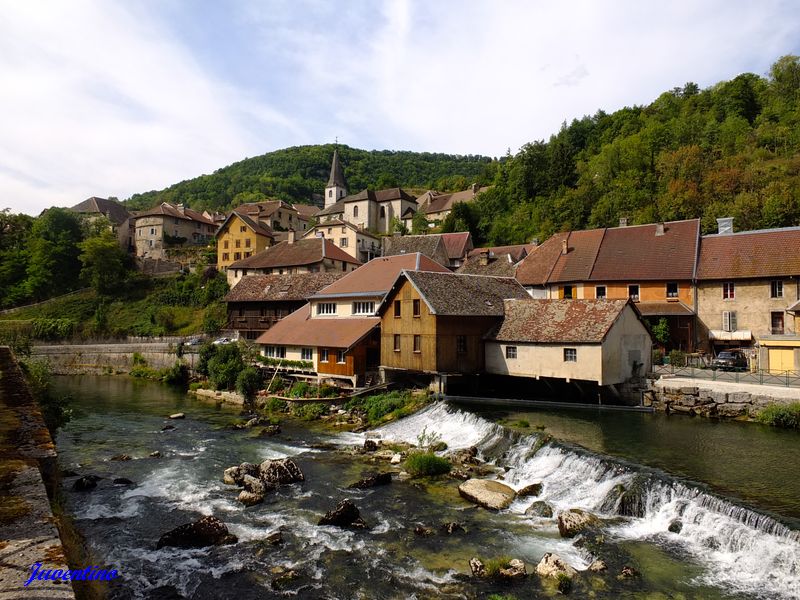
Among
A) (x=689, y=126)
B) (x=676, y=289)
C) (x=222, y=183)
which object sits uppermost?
(x=222, y=183)

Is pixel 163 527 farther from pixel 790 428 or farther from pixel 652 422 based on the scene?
pixel 790 428

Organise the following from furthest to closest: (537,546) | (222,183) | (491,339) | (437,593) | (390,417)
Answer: (222,183)
(491,339)
(390,417)
(537,546)
(437,593)

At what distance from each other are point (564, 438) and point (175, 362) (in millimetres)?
40046

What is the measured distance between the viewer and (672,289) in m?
38.5

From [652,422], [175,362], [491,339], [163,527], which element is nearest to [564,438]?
[652,422]

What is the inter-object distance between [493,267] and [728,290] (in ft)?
68.1

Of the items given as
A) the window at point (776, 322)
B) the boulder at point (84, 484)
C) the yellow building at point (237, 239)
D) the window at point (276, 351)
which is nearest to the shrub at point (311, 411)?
the window at point (276, 351)

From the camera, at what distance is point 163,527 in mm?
15344


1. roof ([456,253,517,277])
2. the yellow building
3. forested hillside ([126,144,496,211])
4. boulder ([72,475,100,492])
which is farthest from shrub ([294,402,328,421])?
forested hillside ([126,144,496,211])

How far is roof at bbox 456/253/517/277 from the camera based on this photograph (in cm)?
4819

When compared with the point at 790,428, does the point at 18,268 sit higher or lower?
higher

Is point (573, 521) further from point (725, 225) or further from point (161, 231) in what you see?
point (161, 231)

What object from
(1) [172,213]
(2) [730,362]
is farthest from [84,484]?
(1) [172,213]

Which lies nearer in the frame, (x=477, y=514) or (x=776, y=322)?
(x=477, y=514)
